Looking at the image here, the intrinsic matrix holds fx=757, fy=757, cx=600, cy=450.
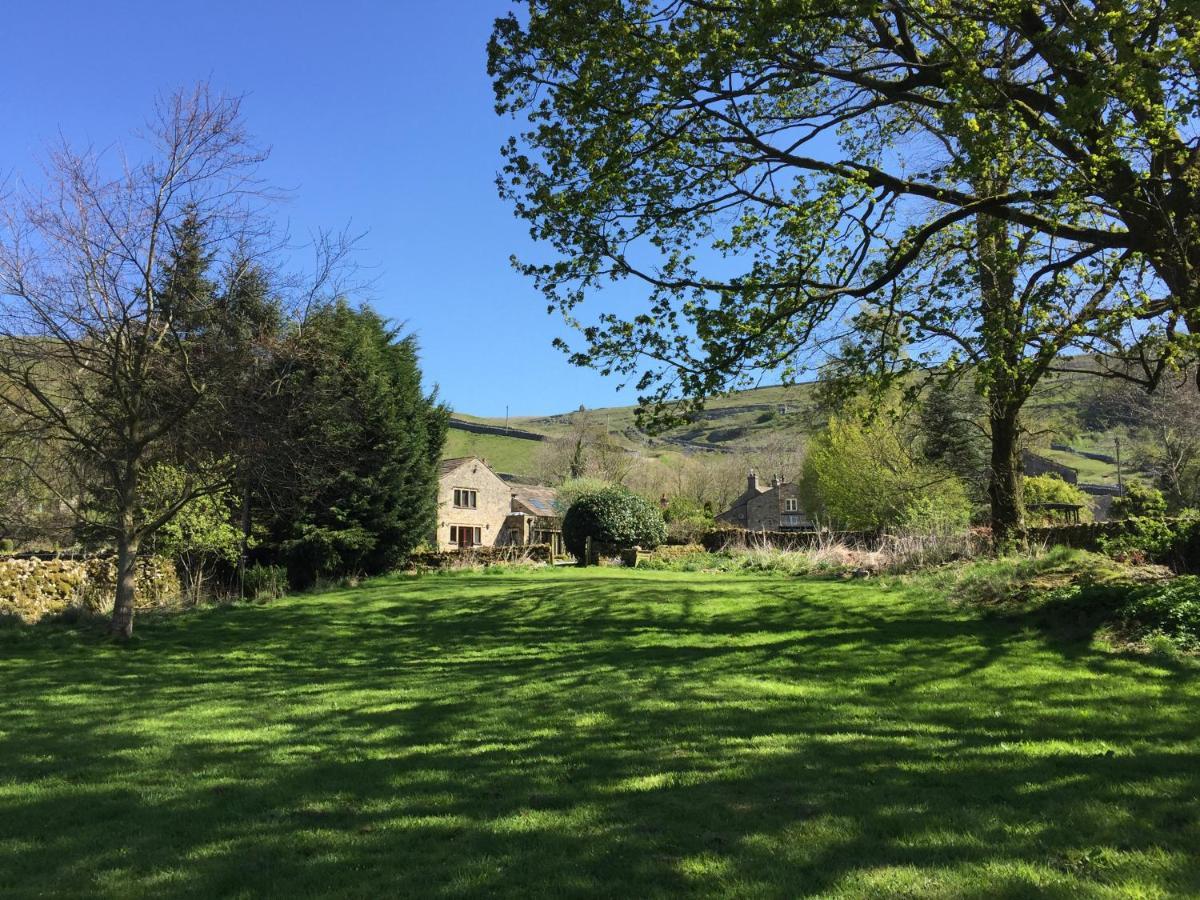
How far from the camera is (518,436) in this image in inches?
5906

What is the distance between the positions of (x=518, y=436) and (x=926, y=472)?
123773mm

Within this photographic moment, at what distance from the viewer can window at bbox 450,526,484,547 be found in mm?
52050

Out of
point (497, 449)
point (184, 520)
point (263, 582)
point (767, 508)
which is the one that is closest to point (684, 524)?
point (263, 582)

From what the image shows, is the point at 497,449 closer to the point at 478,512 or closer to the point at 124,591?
the point at 478,512

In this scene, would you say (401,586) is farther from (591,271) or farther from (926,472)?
(926,472)

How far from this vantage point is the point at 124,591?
481 inches

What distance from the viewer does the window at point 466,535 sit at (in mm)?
52050

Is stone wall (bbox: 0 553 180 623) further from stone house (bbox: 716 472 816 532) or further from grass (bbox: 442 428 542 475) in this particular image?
grass (bbox: 442 428 542 475)

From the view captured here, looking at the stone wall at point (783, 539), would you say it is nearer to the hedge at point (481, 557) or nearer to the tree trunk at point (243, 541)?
the hedge at point (481, 557)

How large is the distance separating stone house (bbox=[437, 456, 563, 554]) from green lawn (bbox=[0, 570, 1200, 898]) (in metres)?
A: 39.3

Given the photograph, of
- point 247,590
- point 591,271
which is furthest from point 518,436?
point 591,271

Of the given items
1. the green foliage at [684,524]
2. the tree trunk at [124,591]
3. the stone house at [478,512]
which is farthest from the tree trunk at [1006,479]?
the stone house at [478,512]

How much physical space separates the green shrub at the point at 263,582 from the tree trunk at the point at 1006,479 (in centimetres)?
1680

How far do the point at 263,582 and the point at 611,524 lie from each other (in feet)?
35.6
